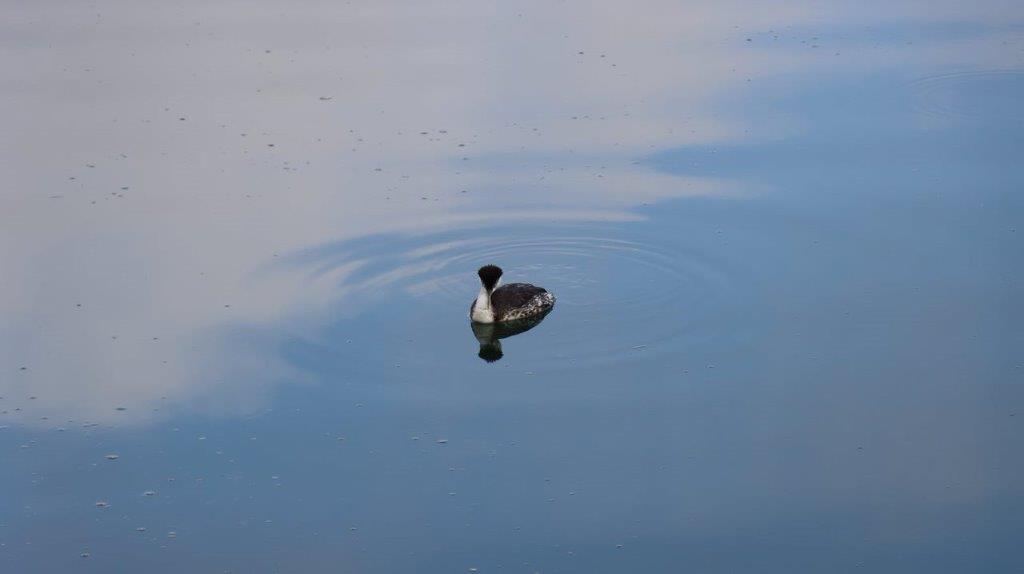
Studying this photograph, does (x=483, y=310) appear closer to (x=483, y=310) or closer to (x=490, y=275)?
(x=483, y=310)

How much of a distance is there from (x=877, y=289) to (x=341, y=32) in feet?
28.8

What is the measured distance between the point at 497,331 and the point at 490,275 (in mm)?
353

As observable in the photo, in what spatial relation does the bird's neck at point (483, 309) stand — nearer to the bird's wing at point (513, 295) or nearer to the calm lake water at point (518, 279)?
the bird's wing at point (513, 295)

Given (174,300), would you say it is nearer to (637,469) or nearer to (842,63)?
(637,469)

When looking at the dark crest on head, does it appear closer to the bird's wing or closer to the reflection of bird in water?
the bird's wing

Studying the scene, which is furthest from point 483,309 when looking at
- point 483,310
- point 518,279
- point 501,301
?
point 518,279

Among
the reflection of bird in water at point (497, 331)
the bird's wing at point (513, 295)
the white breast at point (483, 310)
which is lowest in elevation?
the reflection of bird in water at point (497, 331)

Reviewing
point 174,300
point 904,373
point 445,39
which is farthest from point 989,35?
point 174,300

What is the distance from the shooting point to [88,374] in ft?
28.8

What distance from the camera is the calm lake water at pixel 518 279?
7125 millimetres

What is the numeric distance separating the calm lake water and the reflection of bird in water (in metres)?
0.09

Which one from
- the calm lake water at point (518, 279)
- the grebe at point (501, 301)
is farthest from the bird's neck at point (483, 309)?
the calm lake water at point (518, 279)

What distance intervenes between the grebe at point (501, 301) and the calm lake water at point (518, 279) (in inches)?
7.8

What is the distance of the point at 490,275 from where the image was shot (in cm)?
944
